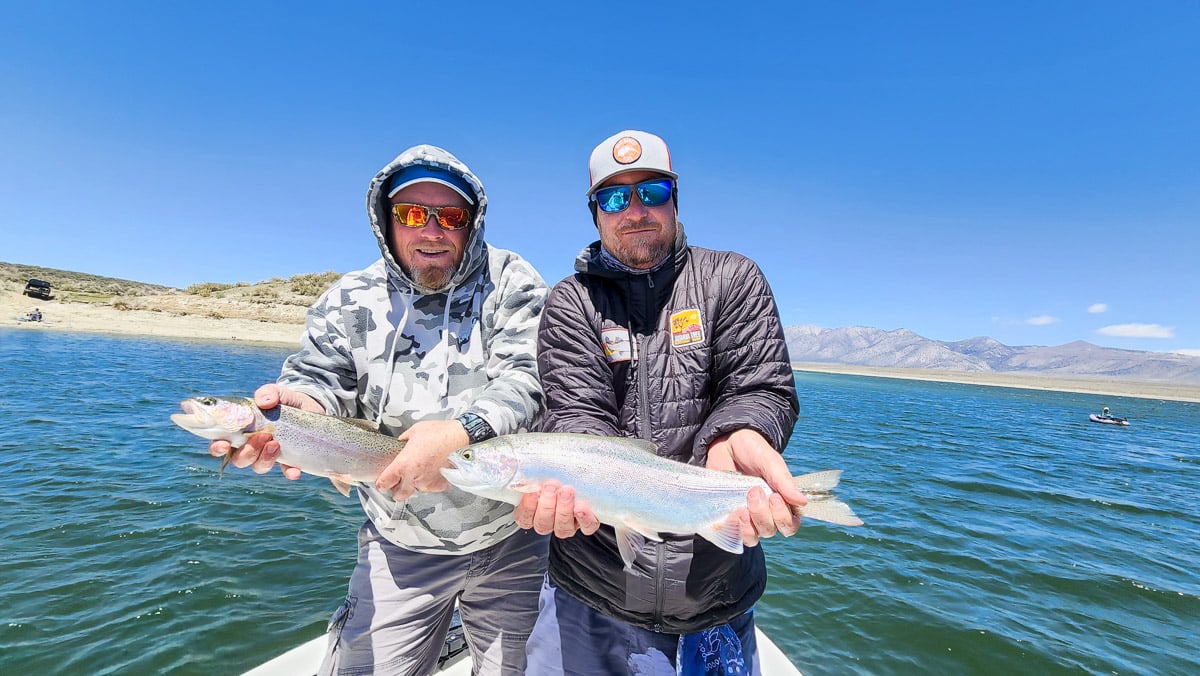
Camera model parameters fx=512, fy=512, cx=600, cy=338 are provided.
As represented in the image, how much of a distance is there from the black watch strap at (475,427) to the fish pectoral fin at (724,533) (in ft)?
4.29

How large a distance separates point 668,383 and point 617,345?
0.39 m

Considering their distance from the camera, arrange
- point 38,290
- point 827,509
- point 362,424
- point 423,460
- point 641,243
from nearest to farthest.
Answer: point 827,509 → point 423,460 → point 641,243 → point 362,424 → point 38,290

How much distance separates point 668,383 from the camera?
9.85 feet

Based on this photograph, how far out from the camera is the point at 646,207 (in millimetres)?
3191

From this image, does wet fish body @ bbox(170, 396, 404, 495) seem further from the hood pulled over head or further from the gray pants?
the hood pulled over head

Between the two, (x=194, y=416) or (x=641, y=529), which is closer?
(x=641, y=529)

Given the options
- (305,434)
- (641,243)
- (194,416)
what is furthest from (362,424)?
(641,243)

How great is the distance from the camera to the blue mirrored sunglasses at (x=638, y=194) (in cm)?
318

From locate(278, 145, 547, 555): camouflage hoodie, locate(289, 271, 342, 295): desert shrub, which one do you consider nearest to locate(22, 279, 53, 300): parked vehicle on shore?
locate(289, 271, 342, 295): desert shrub

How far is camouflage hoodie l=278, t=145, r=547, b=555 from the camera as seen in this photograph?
133 inches

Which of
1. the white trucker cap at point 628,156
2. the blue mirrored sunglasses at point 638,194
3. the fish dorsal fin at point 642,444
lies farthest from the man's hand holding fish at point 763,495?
the white trucker cap at point 628,156

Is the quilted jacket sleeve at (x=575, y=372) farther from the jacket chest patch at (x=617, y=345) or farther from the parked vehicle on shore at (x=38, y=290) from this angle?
the parked vehicle on shore at (x=38, y=290)

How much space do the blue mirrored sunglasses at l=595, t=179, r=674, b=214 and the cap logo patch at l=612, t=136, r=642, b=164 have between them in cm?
16

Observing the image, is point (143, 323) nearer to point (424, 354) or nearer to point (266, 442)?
point (266, 442)
